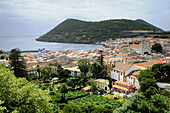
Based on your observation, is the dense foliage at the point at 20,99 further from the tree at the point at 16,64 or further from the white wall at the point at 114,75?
the white wall at the point at 114,75

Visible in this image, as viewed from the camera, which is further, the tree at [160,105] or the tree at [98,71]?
the tree at [98,71]

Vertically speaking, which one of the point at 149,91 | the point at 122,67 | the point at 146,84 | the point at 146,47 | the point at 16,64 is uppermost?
the point at 146,47

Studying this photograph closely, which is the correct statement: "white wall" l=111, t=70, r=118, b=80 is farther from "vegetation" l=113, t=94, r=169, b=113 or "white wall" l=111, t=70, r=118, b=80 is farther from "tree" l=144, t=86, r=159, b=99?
"vegetation" l=113, t=94, r=169, b=113

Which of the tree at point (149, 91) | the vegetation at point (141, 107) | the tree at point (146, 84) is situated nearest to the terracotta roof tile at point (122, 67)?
the tree at point (146, 84)

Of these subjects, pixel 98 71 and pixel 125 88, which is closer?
pixel 125 88

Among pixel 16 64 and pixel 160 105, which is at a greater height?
pixel 16 64

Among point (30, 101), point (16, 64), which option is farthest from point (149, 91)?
point (16, 64)

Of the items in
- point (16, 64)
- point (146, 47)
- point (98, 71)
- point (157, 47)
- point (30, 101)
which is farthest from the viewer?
point (146, 47)

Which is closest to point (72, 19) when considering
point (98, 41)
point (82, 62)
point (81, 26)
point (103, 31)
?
point (81, 26)

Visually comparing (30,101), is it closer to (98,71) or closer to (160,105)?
(160,105)

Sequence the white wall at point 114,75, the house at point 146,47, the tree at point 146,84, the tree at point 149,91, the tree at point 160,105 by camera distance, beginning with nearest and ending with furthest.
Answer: the tree at point 160,105, the tree at point 149,91, the tree at point 146,84, the white wall at point 114,75, the house at point 146,47

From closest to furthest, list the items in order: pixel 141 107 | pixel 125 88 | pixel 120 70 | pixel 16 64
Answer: pixel 141 107 < pixel 16 64 < pixel 125 88 < pixel 120 70

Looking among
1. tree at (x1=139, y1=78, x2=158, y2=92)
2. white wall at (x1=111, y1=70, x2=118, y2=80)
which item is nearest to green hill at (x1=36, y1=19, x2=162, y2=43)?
white wall at (x1=111, y1=70, x2=118, y2=80)

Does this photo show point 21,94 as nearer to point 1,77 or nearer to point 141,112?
point 1,77
